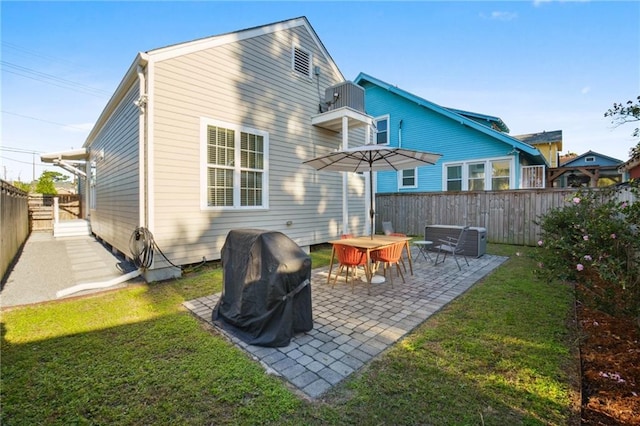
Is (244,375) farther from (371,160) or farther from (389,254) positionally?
(371,160)

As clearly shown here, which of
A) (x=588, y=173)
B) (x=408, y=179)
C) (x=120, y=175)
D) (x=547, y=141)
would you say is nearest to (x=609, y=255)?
(x=120, y=175)

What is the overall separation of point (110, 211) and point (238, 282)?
7150 mm

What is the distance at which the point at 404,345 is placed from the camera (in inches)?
122

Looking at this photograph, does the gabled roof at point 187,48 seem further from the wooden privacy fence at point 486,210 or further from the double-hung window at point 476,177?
the double-hung window at point 476,177

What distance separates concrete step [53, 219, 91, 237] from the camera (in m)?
11.5

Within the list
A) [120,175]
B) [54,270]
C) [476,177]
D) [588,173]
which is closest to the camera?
[54,270]

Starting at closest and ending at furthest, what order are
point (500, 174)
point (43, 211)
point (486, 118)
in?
point (500, 174) < point (43, 211) < point (486, 118)

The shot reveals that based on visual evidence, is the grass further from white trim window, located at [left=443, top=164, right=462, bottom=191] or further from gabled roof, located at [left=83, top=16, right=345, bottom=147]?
white trim window, located at [left=443, top=164, right=462, bottom=191]

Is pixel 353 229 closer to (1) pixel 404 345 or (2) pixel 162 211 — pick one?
(2) pixel 162 211

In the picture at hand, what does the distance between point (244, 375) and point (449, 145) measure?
1349 centimetres

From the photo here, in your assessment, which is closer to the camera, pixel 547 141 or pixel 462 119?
pixel 462 119

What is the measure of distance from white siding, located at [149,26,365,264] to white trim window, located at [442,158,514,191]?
20.2ft

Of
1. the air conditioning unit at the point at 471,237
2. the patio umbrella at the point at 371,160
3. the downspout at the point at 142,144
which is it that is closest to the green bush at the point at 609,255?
the patio umbrella at the point at 371,160

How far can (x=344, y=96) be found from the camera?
8.39 meters
